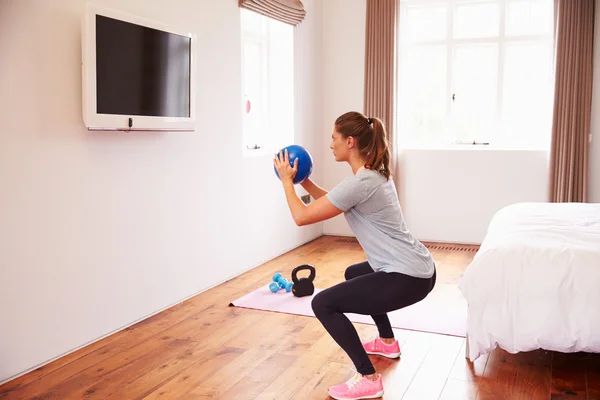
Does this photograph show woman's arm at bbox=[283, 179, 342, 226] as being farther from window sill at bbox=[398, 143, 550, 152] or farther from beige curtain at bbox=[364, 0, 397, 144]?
window sill at bbox=[398, 143, 550, 152]

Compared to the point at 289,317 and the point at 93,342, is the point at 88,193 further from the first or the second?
the point at 289,317

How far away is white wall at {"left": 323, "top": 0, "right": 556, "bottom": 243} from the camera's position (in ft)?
18.7

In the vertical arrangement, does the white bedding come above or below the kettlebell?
above

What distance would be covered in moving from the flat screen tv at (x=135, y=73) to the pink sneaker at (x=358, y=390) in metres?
1.67

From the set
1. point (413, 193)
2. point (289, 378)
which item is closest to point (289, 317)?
point (289, 378)

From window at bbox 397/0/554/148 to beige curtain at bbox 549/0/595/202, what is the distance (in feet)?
0.38

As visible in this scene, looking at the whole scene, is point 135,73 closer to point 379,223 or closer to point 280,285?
point 379,223


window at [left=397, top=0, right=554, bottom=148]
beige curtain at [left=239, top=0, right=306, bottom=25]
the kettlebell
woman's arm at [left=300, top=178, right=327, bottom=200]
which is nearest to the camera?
woman's arm at [left=300, top=178, right=327, bottom=200]

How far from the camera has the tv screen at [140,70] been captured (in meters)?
3.08

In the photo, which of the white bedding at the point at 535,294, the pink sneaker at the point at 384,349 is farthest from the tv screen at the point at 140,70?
the white bedding at the point at 535,294

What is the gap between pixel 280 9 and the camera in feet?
17.0

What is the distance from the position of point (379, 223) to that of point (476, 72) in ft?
12.2

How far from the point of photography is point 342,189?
255 cm

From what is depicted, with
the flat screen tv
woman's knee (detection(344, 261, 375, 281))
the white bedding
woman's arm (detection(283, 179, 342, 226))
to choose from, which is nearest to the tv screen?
the flat screen tv
